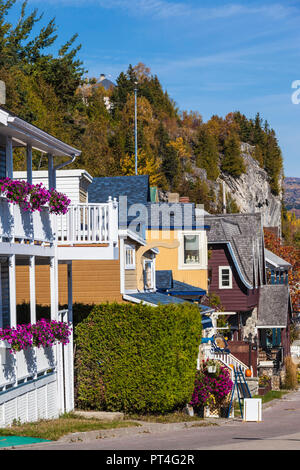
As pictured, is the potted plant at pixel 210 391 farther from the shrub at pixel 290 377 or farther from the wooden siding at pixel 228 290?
the wooden siding at pixel 228 290

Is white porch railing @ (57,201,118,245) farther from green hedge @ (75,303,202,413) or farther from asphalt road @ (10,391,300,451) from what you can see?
asphalt road @ (10,391,300,451)

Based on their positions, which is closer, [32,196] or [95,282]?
[32,196]

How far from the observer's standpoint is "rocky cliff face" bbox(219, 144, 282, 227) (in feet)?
399

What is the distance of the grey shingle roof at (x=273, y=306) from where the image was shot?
4438 cm

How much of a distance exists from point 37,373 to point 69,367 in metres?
2.71

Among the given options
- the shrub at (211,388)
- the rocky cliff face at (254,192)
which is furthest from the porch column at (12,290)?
the rocky cliff face at (254,192)

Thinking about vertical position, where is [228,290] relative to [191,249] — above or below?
below

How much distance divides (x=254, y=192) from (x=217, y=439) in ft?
372

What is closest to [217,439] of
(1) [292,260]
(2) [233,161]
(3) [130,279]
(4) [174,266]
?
(3) [130,279]

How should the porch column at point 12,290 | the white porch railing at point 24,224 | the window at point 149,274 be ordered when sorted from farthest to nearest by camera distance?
the window at point 149,274
the porch column at point 12,290
the white porch railing at point 24,224

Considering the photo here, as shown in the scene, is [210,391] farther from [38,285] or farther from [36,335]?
[36,335]

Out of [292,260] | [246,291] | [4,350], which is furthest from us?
[292,260]

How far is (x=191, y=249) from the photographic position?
3769 centimetres

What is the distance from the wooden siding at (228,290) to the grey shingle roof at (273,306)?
3781 millimetres
